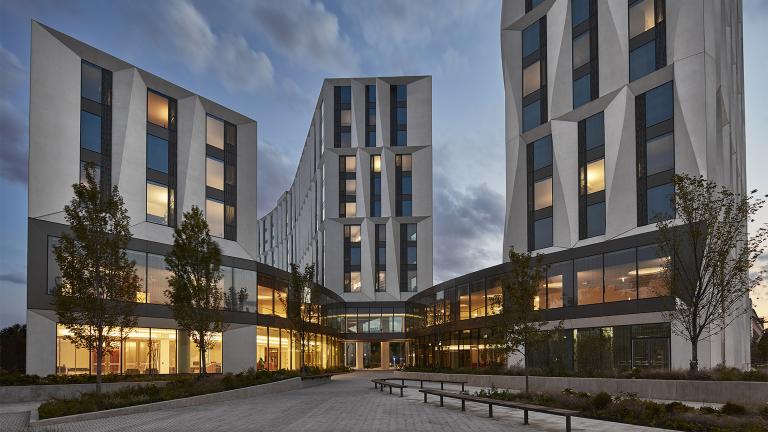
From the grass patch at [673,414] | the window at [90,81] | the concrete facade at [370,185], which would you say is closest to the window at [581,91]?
the grass patch at [673,414]

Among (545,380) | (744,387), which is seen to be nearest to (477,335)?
(545,380)

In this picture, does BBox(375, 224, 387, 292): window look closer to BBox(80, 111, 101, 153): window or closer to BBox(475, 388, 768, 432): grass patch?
BBox(80, 111, 101, 153): window

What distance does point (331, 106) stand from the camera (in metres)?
80.3

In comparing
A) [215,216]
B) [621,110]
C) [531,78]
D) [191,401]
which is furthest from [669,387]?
[215,216]

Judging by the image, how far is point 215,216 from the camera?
4469 cm

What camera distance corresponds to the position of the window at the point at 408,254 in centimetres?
7969

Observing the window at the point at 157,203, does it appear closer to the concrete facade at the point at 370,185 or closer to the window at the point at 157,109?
the window at the point at 157,109

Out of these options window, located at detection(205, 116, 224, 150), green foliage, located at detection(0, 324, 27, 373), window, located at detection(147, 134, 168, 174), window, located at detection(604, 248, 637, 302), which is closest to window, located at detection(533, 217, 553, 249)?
window, located at detection(604, 248, 637, 302)

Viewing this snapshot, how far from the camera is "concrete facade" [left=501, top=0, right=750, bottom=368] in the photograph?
36.0 metres

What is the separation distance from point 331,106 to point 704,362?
187 feet

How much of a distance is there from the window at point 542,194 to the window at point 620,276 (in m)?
9.81

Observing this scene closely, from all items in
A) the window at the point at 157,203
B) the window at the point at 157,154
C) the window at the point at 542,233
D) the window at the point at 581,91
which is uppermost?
the window at the point at 581,91

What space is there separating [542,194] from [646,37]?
1249 cm

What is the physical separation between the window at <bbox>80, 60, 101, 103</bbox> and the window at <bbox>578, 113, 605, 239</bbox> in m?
30.3
